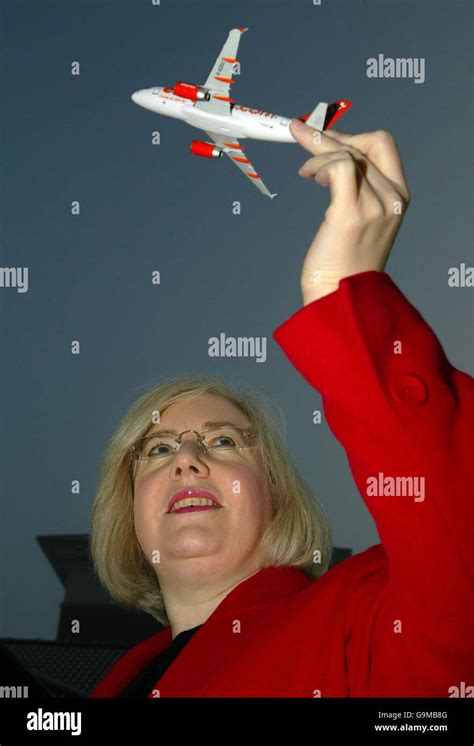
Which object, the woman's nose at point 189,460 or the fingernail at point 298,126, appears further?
the woman's nose at point 189,460

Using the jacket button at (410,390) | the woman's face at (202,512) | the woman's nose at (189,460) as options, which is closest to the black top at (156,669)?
the woman's face at (202,512)

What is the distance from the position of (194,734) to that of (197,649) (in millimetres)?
412

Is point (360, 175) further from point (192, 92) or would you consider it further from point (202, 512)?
point (192, 92)

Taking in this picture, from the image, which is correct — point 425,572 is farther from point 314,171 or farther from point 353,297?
point 314,171

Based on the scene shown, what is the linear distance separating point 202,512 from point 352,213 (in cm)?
136

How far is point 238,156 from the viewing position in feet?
25.7

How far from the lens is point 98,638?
4273 mm

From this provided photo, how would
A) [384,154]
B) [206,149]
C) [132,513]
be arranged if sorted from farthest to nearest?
[206,149] → [132,513] → [384,154]

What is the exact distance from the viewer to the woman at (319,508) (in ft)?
4.32

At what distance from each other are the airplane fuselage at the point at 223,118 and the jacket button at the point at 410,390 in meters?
4.80

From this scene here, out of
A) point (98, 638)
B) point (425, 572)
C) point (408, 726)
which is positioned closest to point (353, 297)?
point (425, 572)

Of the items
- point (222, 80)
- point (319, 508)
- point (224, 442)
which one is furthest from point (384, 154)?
point (222, 80)

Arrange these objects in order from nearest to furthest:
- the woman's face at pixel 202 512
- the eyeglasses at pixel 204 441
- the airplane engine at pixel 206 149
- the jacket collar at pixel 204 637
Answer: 1. the jacket collar at pixel 204 637
2. the woman's face at pixel 202 512
3. the eyeglasses at pixel 204 441
4. the airplane engine at pixel 206 149

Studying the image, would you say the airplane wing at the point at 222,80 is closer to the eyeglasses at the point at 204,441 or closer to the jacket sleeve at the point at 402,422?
the eyeglasses at the point at 204,441
